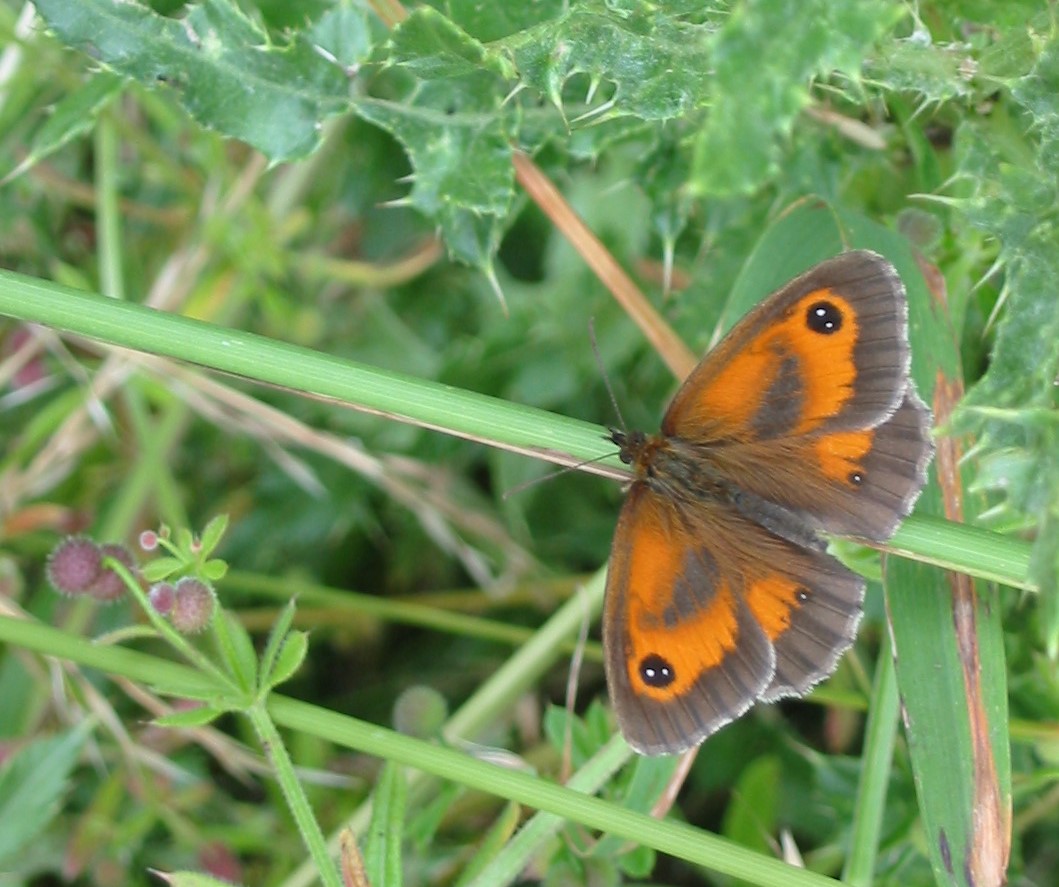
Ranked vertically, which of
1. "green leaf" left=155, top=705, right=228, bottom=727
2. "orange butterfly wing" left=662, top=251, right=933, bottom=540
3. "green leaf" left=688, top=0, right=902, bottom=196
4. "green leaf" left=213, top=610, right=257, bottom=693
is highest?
"green leaf" left=688, top=0, right=902, bottom=196

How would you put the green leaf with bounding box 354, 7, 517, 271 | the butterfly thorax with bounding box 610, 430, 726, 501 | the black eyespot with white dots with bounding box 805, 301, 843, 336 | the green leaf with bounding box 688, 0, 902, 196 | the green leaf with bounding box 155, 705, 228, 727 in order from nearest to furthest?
the green leaf with bounding box 688, 0, 902, 196 < the green leaf with bounding box 155, 705, 228, 727 < the black eyespot with white dots with bounding box 805, 301, 843, 336 < the butterfly thorax with bounding box 610, 430, 726, 501 < the green leaf with bounding box 354, 7, 517, 271

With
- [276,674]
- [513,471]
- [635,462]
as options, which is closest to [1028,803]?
[635,462]

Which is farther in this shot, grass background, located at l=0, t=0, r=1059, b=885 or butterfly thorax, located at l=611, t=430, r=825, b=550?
butterfly thorax, located at l=611, t=430, r=825, b=550

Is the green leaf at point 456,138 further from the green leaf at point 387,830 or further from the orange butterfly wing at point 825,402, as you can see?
the green leaf at point 387,830

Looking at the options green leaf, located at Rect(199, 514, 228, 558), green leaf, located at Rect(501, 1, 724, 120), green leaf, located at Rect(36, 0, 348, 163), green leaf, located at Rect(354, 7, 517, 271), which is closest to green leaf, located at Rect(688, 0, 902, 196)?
green leaf, located at Rect(501, 1, 724, 120)

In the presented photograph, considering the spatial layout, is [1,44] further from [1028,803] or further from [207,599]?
[1028,803]

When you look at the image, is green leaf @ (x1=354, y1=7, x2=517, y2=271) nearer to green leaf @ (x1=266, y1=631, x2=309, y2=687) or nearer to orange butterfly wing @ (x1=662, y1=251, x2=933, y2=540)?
orange butterfly wing @ (x1=662, y1=251, x2=933, y2=540)

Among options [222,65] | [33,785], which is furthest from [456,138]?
[33,785]

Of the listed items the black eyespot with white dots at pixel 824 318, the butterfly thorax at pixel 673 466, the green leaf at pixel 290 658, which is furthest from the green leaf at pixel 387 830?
the black eyespot with white dots at pixel 824 318
